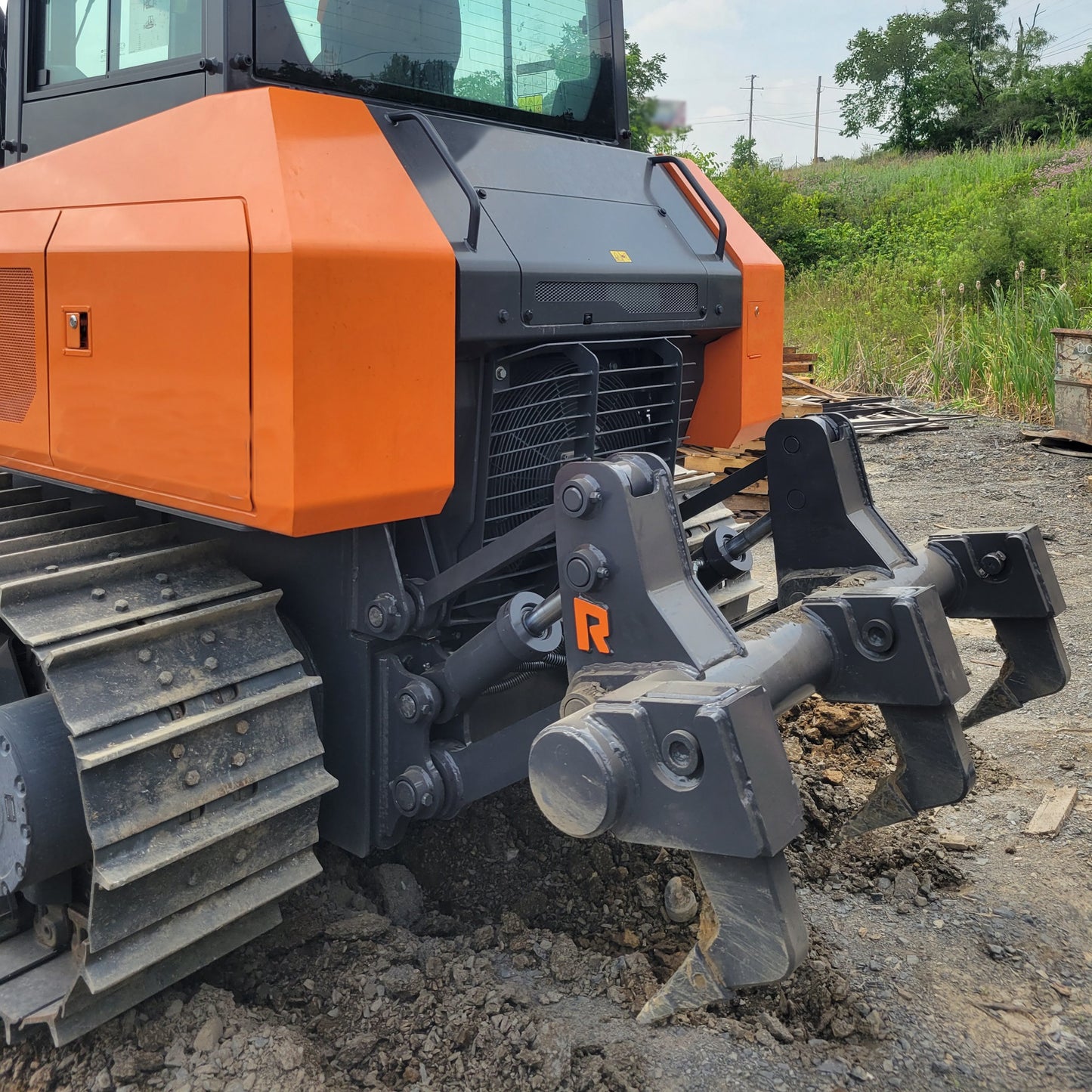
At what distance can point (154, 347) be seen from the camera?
233 cm

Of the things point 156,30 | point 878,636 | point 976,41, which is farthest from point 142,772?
point 976,41

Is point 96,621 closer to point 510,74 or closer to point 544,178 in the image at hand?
point 544,178

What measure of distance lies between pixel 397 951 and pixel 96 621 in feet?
3.51

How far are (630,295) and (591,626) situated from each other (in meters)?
0.97

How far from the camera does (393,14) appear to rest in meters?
2.69

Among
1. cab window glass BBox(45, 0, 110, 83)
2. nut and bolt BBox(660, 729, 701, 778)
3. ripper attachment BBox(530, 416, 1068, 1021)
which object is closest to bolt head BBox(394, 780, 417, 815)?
ripper attachment BBox(530, 416, 1068, 1021)

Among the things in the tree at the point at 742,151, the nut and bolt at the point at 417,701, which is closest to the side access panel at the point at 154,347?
the nut and bolt at the point at 417,701

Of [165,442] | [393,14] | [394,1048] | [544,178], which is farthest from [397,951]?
[393,14]

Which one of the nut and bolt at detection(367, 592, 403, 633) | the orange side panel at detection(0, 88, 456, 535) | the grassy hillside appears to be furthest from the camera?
the grassy hillside

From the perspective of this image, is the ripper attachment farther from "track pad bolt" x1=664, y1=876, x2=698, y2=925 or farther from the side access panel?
the side access panel

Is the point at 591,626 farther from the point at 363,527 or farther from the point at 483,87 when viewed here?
the point at 483,87

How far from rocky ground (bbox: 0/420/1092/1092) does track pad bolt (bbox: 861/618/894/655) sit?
30.8 inches

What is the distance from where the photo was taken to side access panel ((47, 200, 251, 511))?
216 cm

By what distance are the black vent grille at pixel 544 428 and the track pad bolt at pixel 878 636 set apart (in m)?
0.68
